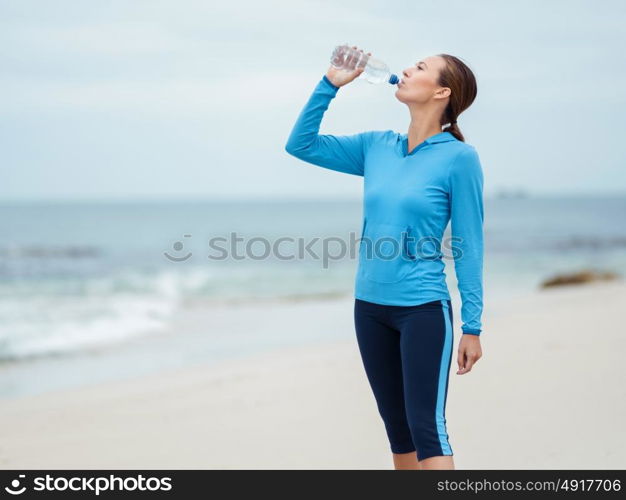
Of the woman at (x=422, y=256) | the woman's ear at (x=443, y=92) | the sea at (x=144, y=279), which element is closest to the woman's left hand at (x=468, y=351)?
the woman at (x=422, y=256)

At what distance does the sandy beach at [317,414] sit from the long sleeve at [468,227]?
1832mm

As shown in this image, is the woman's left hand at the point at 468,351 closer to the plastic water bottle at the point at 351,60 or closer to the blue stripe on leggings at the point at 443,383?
the blue stripe on leggings at the point at 443,383

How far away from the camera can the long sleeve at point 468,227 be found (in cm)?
245

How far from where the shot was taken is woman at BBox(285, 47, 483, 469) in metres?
2.47

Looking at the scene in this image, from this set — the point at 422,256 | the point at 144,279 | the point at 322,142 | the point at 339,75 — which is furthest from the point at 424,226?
the point at 144,279

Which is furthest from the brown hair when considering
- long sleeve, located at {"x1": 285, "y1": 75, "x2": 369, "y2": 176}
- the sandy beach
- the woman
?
the sandy beach

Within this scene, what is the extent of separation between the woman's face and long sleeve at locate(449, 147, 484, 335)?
25 cm

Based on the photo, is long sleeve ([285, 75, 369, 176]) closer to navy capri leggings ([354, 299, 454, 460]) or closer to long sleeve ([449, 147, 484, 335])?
long sleeve ([449, 147, 484, 335])

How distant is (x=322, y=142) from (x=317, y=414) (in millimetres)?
2808
